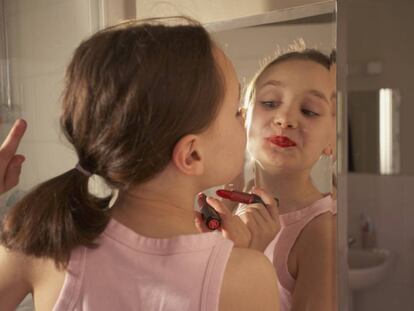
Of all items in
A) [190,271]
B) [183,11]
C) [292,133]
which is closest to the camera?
[190,271]

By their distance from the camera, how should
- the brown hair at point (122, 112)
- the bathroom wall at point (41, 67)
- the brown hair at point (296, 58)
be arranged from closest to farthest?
the brown hair at point (122, 112)
the brown hair at point (296, 58)
the bathroom wall at point (41, 67)

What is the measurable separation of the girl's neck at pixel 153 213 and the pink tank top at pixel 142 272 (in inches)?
0.4

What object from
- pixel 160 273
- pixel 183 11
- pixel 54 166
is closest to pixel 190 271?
pixel 160 273

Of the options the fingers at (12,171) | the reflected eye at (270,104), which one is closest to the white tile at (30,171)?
the fingers at (12,171)

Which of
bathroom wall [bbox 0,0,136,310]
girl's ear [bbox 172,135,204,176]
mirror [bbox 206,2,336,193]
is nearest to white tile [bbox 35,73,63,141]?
bathroom wall [bbox 0,0,136,310]

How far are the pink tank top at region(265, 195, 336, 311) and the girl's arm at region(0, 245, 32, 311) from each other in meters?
0.29

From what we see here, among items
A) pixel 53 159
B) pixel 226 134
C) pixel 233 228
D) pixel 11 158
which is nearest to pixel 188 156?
pixel 226 134

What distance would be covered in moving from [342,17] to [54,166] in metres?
0.63

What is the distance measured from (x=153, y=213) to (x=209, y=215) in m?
0.12

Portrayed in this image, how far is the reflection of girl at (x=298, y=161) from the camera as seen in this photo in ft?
2.15

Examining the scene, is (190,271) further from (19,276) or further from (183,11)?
(183,11)

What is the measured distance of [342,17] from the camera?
0.63 meters

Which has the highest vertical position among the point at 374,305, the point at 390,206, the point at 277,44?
the point at 277,44

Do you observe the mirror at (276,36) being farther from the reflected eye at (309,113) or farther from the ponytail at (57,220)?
the ponytail at (57,220)
